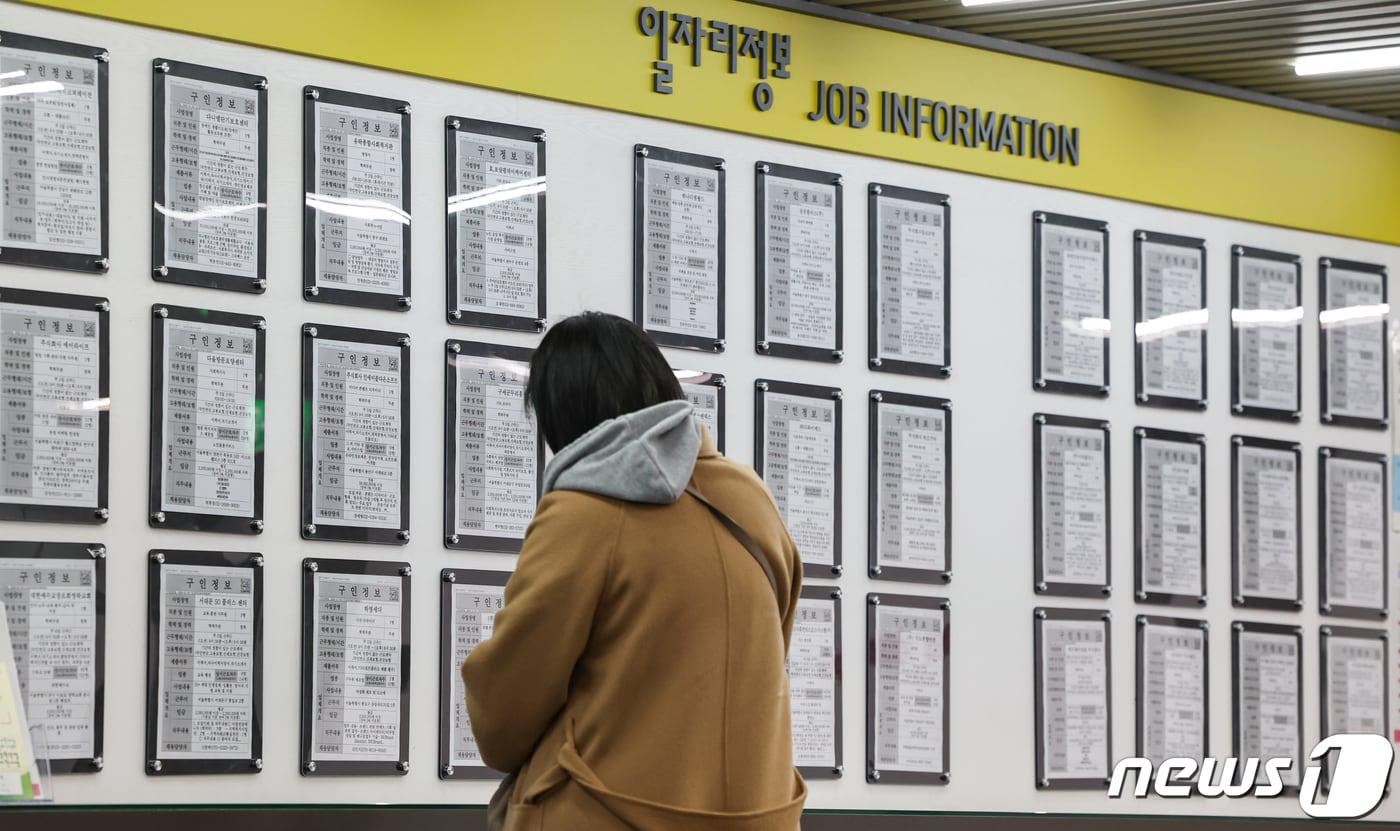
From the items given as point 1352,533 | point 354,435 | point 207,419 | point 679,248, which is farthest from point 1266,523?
point 207,419

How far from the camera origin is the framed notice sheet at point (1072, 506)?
5977 mm

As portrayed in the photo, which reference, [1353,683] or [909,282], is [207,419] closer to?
[909,282]

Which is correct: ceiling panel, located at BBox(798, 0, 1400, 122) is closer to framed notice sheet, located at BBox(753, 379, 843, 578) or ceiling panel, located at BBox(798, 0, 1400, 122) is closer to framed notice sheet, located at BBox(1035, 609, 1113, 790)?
framed notice sheet, located at BBox(753, 379, 843, 578)

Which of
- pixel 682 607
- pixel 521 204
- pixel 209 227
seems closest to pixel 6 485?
pixel 209 227

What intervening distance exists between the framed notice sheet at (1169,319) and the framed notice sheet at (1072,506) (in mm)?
291

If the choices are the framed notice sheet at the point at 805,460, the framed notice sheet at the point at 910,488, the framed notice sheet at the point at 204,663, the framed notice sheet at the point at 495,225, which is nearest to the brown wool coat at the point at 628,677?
the framed notice sheet at the point at 204,663

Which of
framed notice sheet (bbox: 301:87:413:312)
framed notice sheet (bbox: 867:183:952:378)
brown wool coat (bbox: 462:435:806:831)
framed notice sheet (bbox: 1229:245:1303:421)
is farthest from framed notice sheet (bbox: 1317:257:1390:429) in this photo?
brown wool coat (bbox: 462:435:806:831)

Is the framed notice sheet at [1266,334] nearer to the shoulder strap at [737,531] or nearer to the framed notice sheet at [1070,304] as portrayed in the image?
the framed notice sheet at [1070,304]

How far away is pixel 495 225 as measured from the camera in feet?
16.7

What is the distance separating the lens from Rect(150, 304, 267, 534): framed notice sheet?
14.8ft

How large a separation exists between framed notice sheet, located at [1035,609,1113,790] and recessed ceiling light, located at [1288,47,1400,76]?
2002 millimetres

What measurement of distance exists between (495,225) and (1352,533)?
3430 mm

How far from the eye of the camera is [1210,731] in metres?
6.24

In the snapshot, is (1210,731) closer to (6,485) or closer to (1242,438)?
(1242,438)
